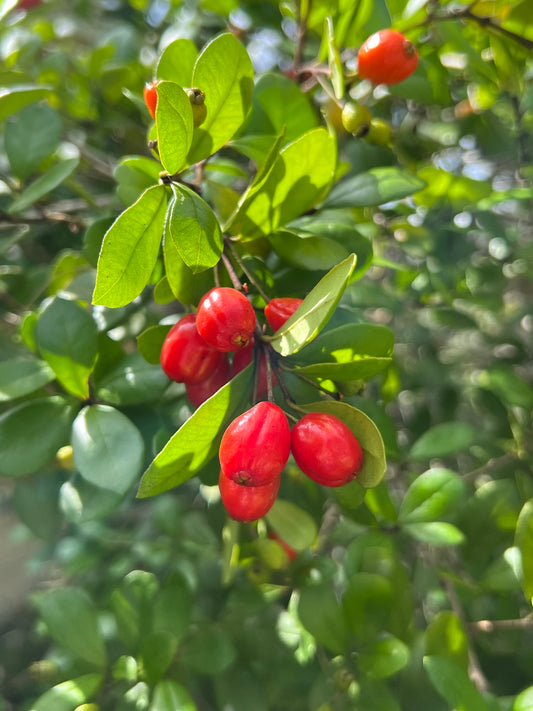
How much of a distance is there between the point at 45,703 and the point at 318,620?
437 mm

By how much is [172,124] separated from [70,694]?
0.84 m

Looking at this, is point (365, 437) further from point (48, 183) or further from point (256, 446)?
point (48, 183)

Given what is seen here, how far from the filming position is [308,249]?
2.31 feet

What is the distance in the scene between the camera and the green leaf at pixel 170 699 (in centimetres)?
79

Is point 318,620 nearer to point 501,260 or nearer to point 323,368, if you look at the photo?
point 323,368

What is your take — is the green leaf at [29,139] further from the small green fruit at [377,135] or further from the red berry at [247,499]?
the red berry at [247,499]

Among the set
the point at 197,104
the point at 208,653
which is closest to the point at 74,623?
the point at 208,653

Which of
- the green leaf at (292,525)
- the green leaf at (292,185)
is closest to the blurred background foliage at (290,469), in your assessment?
the green leaf at (292,525)

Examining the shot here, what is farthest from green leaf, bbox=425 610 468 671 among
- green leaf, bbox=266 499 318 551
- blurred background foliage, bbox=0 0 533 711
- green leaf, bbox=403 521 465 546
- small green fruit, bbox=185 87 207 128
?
small green fruit, bbox=185 87 207 128

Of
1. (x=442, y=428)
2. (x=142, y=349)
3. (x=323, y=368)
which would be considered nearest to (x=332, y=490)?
(x=323, y=368)

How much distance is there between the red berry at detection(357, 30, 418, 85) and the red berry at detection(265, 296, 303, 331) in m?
0.42

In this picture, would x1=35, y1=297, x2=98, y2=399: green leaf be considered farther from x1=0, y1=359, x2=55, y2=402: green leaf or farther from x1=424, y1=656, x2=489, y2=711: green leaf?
x1=424, y1=656, x2=489, y2=711: green leaf

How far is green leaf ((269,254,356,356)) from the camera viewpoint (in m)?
0.47

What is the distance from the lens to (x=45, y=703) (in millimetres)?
816
